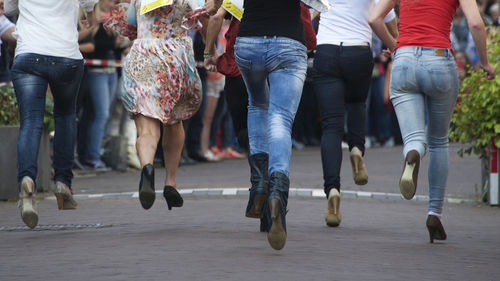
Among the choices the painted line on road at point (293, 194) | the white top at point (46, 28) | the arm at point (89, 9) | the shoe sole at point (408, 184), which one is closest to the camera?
the shoe sole at point (408, 184)

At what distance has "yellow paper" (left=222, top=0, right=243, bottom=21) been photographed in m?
7.83

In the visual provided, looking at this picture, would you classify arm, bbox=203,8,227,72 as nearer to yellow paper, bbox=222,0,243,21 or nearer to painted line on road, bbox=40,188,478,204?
yellow paper, bbox=222,0,243,21

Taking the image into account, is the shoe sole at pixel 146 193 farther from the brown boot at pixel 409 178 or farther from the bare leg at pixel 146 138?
the brown boot at pixel 409 178

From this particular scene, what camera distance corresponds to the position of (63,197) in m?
8.38

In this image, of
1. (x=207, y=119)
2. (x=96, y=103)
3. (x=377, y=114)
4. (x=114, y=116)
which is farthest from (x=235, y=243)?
(x=377, y=114)

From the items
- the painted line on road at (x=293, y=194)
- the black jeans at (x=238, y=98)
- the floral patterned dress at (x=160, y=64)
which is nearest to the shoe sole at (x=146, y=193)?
Answer: the floral patterned dress at (x=160, y=64)

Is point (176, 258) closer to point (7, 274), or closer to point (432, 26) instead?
point (7, 274)

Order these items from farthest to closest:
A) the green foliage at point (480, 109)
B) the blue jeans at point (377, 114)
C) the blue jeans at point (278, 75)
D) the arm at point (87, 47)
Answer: the blue jeans at point (377, 114) → the arm at point (87, 47) → the green foliage at point (480, 109) → the blue jeans at point (278, 75)

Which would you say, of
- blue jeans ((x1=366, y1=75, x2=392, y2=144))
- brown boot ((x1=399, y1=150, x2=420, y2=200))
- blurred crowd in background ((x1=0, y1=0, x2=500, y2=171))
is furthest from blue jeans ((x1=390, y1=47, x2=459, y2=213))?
blue jeans ((x1=366, y1=75, x2=392, y2=144))

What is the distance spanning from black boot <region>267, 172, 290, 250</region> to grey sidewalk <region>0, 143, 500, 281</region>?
0.40ft

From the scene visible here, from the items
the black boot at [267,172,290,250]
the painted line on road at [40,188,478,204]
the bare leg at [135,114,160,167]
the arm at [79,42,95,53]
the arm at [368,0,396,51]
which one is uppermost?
the arm at [368,0,396,51]

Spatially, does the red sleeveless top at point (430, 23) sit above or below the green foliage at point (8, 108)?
above

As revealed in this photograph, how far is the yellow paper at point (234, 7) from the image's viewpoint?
Answer: 7830 mm

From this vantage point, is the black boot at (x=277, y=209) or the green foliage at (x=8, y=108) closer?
the black boot at (x=277, y=209)
